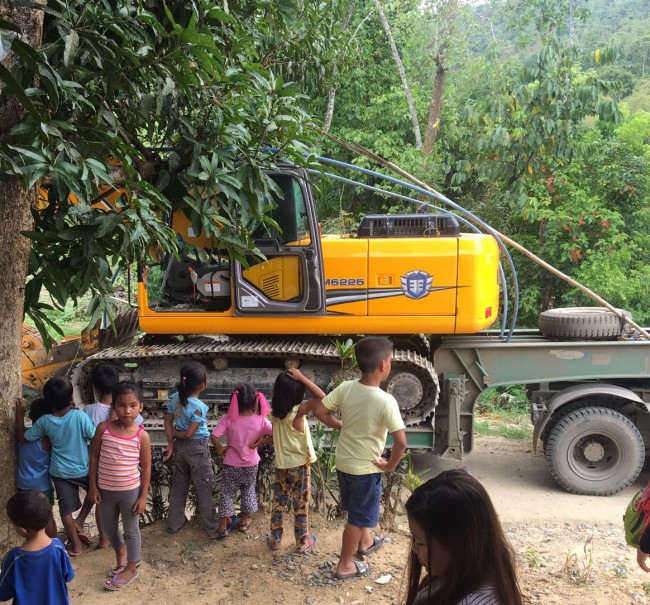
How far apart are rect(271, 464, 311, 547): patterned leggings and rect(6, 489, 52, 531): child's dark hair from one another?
6.07ft

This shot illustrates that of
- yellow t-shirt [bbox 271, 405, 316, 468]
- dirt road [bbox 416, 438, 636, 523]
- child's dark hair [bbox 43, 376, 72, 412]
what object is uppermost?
child's dark hair [bbox 43, 376, 72, 412]

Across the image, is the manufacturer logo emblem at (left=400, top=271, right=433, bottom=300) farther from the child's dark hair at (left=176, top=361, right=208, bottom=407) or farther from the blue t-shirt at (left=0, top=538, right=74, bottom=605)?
the blue t-shirt at (left=0, top=538, right=74, bottom=605)

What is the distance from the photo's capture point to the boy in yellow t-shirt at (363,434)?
402cm

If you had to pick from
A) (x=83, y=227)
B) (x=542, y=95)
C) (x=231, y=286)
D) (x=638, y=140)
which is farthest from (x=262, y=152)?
(x=638, y=140)

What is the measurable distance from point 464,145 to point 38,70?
9.27 meters

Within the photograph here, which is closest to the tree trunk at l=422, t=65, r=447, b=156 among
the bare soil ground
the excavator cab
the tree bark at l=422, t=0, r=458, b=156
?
the tree bark at l=422, t=0, r=458, b=156

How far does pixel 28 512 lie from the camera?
295 centimetres

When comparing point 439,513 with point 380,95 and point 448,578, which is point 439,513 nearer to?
point 448,578

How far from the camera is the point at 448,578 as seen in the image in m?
1.91

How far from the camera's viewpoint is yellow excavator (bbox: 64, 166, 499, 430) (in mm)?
6355

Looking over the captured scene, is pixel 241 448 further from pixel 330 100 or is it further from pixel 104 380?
pixel 330 100

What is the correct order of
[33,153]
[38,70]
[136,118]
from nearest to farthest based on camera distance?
[38,70]
[33,153]
[136,118]

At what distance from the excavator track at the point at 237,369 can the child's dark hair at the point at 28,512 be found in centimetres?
348

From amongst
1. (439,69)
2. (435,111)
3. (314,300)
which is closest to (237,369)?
(314,300)
